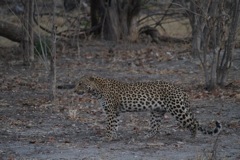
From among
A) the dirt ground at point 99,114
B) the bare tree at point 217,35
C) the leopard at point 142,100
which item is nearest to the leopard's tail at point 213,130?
the leopard at point 142,100

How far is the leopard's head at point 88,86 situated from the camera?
38.8 ft

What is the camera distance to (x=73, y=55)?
23.4 metres

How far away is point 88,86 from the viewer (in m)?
11.8

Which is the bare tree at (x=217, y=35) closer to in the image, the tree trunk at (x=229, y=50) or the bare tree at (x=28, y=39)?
the tree trunk at (x=229, y=50)

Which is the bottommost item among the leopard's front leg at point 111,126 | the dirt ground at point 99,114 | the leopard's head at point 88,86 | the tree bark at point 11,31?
the dirt ground at point 99,114

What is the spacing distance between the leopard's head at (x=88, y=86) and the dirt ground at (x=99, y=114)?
0.78m

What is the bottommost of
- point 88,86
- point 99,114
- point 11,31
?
point 99,114

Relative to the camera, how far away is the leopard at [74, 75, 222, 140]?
11.6m

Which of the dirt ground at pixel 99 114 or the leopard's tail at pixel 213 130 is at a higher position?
the leopard's tail at pixel 213 130

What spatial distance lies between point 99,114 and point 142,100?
2816mm

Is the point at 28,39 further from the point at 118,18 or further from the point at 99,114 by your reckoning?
the point at 99,114

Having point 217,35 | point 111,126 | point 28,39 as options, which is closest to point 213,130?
point 111,126

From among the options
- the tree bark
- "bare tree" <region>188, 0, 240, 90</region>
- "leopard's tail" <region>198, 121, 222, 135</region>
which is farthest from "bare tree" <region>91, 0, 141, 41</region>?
"leopard's tail" <region>198, 121, 222, 135</region>

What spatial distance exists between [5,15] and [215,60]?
667 inches
